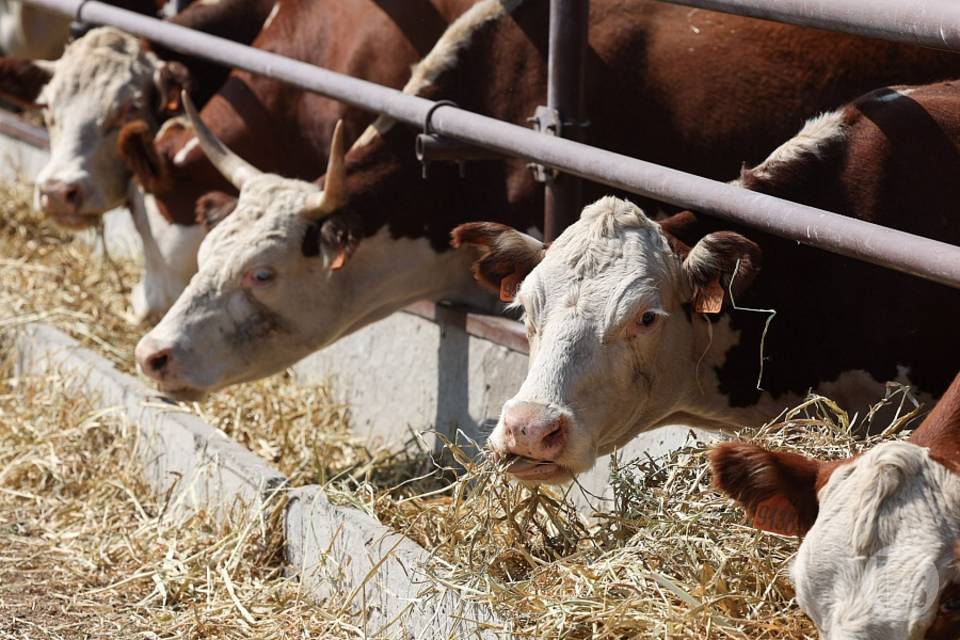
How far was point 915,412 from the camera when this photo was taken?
366 centimetres

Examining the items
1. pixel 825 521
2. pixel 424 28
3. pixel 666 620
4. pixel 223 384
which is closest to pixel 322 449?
pixel 223 384

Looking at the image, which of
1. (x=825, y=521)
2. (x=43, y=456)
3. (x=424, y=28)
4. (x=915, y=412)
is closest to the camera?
(x=825, y=521)

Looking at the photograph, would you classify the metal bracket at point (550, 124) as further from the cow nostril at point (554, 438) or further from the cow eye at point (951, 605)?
the cow eye at point (951, 605)

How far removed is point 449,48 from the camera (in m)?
5.23

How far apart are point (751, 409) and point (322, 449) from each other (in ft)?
5.98

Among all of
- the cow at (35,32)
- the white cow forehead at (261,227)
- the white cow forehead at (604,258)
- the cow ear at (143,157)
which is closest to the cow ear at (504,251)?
the white cow forehead at (604,258)

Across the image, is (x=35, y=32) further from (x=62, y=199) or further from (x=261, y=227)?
(x=261, y=227)

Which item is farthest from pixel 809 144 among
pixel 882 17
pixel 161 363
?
pixel 161 363

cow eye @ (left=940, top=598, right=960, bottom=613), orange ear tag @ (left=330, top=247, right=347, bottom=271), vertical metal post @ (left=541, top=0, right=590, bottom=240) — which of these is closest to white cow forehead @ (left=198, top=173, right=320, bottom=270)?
orange ear tag @ (left=330, top=247, right=347, bottom=271)

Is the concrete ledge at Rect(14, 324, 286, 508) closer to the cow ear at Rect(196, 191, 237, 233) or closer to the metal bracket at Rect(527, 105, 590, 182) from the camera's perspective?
the cow ear at Rect(196, 191, 237, 233)

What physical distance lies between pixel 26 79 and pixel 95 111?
73 centimetres

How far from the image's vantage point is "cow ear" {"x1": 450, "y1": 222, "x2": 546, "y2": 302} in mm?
3992

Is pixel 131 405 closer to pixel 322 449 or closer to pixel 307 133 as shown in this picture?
pixel 322 449

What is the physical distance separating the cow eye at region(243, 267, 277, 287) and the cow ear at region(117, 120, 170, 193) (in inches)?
50.1
